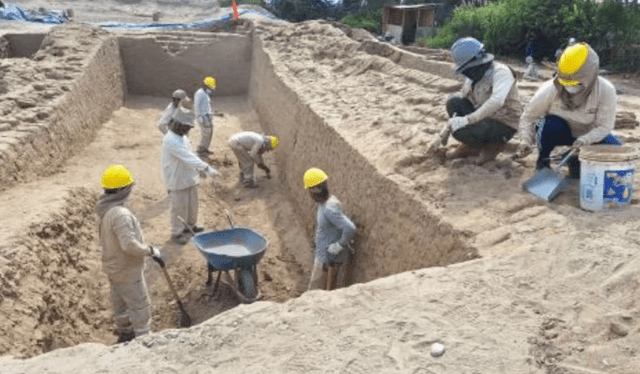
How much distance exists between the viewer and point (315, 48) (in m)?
12.7

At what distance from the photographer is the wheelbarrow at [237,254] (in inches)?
212

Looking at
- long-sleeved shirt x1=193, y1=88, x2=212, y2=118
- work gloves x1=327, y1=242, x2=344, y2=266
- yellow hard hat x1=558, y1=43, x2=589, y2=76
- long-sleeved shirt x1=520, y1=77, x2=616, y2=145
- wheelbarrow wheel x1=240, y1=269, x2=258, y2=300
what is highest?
yellow hard hat x1=558, y1=43, x2=589, y2=76

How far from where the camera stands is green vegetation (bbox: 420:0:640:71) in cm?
1925

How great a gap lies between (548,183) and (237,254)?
2920 mm

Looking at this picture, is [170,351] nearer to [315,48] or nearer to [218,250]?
[218,250]

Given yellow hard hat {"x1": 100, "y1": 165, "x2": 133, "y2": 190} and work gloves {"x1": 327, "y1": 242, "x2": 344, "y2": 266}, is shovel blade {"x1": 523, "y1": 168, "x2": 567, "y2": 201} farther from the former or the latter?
yellow hard hat {"x1": 100, "y1": 165, "x2": 133, "y2": 190}

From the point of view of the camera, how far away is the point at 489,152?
521 cm

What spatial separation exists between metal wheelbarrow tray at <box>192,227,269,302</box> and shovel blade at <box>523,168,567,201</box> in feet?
8.15

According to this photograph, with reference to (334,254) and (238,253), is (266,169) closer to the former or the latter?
(238,253)

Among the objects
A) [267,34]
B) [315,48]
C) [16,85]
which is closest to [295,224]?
[16,85]

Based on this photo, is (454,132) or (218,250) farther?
(218,250)

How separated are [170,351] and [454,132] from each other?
3121 mm

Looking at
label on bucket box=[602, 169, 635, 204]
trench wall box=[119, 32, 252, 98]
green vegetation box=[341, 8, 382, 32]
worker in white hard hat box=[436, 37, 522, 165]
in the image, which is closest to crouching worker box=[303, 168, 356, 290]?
worker in white hard hat box=[436, 37, 522, 165]

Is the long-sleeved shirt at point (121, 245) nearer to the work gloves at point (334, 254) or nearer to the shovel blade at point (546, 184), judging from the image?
the work gloves at point (334, 254)
